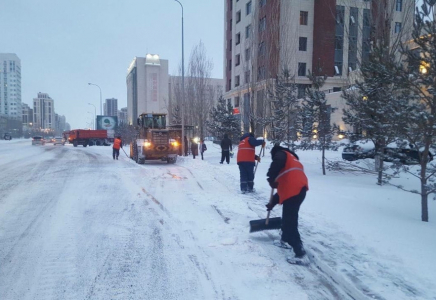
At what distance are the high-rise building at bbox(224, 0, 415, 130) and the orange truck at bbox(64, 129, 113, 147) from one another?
753 inches

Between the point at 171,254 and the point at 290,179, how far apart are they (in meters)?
2.01

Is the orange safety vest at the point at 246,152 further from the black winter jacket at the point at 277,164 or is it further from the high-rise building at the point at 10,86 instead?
the high-rise building at the point at 10,86

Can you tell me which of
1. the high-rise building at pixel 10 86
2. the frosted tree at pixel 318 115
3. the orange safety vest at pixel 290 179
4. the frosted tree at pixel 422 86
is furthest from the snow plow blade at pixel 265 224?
the high-rise building at pixel 10 86

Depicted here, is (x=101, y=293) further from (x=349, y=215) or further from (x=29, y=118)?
(x=29, y=118)

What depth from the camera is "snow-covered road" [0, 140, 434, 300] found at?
12.0 ft

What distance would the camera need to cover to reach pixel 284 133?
51.8 ft

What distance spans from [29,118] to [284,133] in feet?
627

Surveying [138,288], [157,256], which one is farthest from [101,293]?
[157,256]

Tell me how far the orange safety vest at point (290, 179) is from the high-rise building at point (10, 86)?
16800cm

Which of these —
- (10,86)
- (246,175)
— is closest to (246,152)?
(246,175)

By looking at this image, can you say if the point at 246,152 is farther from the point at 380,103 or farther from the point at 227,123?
the point at 227,123

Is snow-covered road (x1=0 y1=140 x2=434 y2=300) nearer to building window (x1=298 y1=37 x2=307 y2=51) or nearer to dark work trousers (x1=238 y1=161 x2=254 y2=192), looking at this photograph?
dark work trousers (x1=238 y1=161 x2=254 y2=192)

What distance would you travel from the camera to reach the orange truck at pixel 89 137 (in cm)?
4538

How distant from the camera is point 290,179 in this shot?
4355 mm
